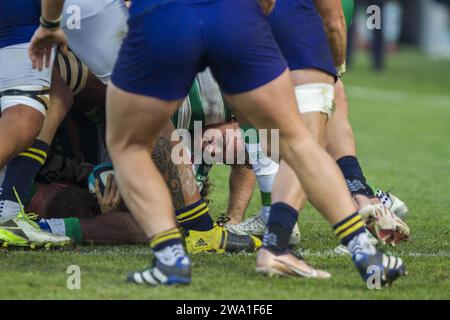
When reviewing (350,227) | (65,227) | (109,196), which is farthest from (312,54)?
(65,227)

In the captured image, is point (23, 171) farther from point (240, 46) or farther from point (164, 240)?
point (240, 46)

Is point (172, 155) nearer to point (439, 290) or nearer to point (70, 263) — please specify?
point (70, 263)

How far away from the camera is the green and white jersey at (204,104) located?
6.40 meters

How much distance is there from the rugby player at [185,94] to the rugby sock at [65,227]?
46.4 inches

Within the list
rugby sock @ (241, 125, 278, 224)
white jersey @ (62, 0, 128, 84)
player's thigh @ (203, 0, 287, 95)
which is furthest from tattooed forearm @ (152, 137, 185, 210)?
player's thigh @ (203, 0, 287, 95)

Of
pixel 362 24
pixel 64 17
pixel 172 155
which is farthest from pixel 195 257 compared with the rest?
pixel 362 24

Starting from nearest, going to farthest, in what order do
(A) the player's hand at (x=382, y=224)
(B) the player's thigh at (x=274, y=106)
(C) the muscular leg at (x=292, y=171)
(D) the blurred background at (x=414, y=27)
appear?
(B) the player's thigh at (x=274, y=106) → (C) the muscular leg at (x=292, y=171) → (A) the player's hand at (x=382, y=224) → (D) the blurred background at (x=414, y=27)

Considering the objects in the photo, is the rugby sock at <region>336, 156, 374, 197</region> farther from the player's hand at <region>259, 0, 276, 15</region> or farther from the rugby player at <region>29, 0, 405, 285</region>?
the player's hand at <region>259, 0, 276, 15</region>

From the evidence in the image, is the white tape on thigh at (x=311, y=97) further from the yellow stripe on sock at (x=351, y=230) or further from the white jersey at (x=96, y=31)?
the white jersey at (x=96, y=31)

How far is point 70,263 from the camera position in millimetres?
5375

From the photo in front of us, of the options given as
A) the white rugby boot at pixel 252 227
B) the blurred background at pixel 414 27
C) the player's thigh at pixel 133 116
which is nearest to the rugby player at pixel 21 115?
the white rugby boot at pixel 252 227

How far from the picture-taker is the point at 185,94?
4.72 m

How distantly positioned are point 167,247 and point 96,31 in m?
1.64

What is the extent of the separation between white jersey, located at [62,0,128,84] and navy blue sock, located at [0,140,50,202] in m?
0.54
